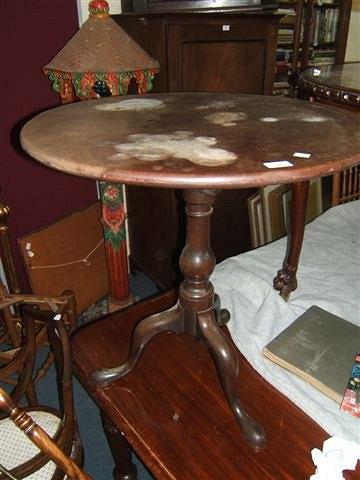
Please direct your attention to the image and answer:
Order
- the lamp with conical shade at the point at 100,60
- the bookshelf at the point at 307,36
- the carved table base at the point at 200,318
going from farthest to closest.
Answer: the bookshelf at the point at 307,36, the lamp with conical shade at the point at 100,60, the carved table base at the point at 200,318

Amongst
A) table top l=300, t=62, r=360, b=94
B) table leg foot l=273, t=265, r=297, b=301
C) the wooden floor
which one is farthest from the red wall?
table leg foot l=273, t=265, r=297, b=301

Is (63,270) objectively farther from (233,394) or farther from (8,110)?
(233,394)

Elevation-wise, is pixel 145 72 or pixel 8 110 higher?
pixel 145 72

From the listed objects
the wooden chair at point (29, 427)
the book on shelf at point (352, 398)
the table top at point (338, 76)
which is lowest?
the book on shelf at point (352, 398)

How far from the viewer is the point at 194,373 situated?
1.16 m

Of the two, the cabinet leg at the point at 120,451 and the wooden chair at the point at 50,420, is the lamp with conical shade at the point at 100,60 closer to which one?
the wooden chair at the point at 50,420

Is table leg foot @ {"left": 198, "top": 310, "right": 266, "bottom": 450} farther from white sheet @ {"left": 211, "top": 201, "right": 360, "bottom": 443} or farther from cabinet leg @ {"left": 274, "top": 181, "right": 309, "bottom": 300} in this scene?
cabinet leg @ {"left": 274, "top": 181, "right": 309, "bottom": 300}

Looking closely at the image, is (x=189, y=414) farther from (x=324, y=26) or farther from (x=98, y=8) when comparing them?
(x=324, y=26)

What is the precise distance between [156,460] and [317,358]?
1.62 feet

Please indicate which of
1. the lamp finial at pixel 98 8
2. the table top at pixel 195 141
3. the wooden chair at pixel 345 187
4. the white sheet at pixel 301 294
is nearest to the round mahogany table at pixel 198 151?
the table top at pixel 195 141

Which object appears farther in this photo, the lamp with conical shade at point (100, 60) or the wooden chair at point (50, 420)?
the lamp with conical shade at point (100, 60)

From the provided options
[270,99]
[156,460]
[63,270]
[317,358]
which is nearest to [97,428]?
[63,270]

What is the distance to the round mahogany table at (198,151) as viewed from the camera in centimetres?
66

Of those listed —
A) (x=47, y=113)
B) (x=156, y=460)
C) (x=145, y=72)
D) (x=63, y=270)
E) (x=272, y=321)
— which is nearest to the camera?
(x=156, y=460)
